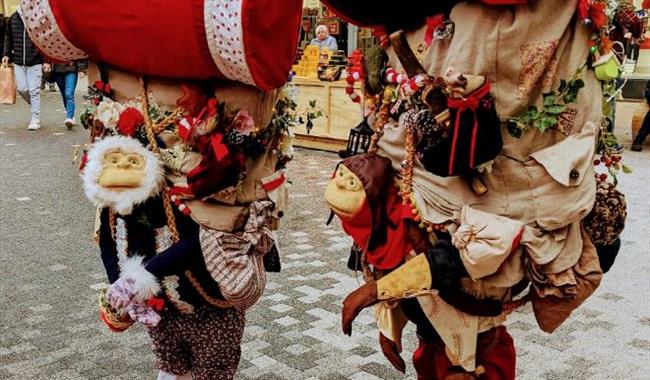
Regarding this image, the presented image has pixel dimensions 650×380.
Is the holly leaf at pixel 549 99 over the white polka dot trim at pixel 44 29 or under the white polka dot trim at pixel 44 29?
under

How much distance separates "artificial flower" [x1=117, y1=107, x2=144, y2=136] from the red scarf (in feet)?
2.37

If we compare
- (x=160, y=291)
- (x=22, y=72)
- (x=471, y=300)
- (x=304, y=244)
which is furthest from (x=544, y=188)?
(x=22, y=72)

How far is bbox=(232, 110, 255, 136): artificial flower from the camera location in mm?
2365

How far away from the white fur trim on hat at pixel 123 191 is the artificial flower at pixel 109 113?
6 centimetres

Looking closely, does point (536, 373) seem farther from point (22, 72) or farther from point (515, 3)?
point (22, 72)

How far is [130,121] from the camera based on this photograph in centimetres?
237

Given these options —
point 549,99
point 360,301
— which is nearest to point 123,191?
point 360,301

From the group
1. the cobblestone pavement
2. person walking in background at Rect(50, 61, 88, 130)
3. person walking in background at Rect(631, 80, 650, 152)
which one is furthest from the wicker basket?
person walking in background at Rect(631, 80, 650, 152)

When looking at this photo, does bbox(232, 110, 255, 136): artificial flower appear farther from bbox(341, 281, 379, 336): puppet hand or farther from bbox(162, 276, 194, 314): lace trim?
bbox(341, 281, 379, 336): puppet hand

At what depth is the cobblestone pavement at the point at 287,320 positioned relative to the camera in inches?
131

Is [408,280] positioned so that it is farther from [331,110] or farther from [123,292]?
[331,110]

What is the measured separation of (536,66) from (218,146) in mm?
957

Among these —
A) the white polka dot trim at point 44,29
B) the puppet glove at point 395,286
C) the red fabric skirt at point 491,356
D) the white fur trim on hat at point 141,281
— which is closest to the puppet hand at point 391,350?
the red fabric skirt at point 491,356

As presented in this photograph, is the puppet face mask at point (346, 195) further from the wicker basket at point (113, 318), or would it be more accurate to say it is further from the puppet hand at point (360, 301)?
the wicker basket at point (113, 318)
